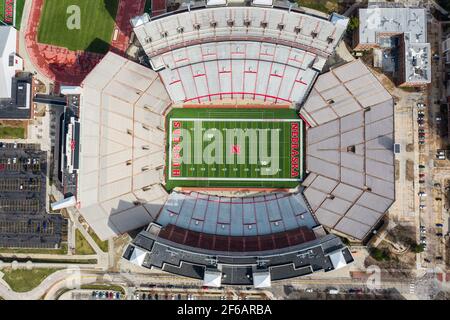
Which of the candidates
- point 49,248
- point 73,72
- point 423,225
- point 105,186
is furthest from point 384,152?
point 49,248

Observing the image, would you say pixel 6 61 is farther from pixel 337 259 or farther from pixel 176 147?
pixel 337 259

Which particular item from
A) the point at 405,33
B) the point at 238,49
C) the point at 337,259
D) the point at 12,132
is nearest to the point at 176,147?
the point at 238,49

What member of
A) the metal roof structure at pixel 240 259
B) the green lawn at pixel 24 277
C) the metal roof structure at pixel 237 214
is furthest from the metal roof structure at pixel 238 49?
the green lawn at pixel 24 277

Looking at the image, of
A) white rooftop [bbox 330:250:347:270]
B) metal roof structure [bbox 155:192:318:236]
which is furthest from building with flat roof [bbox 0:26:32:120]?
white rooftop [bbox 330:250:347:270]

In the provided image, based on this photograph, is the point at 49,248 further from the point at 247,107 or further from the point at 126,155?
the point at 247,107

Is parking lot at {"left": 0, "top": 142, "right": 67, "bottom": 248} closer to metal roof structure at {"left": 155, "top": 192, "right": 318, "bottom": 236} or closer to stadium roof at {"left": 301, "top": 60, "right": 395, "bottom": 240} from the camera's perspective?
metal roof structure at {"left": 155, "top": 192, "right": 318, "bottom": 236}

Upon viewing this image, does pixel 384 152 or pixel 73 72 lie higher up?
pixel 73 72
